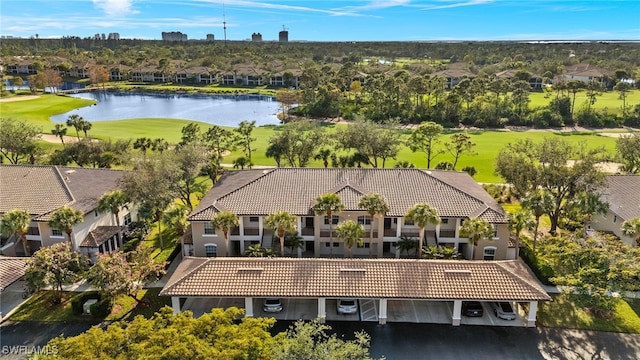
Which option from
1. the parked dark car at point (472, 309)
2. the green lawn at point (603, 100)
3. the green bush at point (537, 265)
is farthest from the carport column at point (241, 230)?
the green lawn at point (603, 100)

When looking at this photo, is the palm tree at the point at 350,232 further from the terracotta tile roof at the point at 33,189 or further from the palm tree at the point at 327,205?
the terracotta tile roof at the point at 33,189

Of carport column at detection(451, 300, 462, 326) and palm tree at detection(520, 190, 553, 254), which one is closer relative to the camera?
carport column at detection(451, 300, 462, 326)

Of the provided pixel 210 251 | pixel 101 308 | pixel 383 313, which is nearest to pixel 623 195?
pixel 383 313

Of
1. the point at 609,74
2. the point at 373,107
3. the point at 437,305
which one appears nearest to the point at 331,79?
the point at 373,107

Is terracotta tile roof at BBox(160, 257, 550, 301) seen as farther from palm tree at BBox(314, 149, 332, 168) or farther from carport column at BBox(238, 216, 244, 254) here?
palm tree at BBox(314, 149, 332, 168)

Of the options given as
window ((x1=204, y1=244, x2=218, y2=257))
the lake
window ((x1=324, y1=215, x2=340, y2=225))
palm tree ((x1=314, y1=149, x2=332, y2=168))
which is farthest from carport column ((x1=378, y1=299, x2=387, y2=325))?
the lake

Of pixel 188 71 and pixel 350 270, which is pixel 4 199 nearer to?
pixel 350 270
